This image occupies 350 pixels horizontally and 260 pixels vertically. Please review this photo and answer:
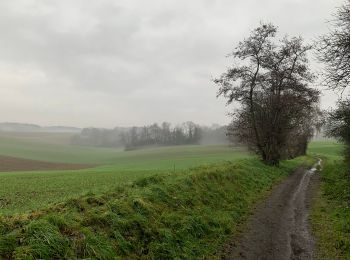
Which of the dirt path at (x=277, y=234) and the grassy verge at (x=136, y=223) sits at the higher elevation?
the grassy verge at (x=136, y=223)

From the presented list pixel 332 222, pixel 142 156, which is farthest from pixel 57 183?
pixel 142 156

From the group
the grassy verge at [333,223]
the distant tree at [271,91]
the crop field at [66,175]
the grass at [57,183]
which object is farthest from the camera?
the distant tree at [271,91]

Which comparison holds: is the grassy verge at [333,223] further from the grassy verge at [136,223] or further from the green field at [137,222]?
the grassy verge at [136,223]

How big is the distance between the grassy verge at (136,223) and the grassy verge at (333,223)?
3111mm

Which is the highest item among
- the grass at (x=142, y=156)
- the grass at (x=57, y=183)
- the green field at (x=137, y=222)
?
the green field at (x=137, y=222)

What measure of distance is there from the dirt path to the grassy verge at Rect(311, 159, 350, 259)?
0.38 m

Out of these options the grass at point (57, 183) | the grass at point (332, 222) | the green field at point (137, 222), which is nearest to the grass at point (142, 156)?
the grass at point (57, 183)

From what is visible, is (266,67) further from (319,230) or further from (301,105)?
(319,230)

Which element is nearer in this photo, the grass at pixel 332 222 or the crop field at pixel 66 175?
the grass at pixel 332 222

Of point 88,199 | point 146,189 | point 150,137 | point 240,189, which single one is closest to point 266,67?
point 240,189

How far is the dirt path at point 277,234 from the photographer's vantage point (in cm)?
1118

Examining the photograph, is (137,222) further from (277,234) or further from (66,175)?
(66,175)

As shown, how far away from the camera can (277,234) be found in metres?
13.1

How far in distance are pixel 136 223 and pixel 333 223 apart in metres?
8.16
